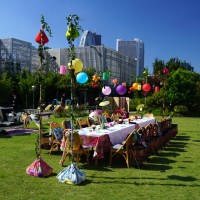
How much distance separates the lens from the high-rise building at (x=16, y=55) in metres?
51.8

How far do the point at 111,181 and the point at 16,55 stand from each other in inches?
2067

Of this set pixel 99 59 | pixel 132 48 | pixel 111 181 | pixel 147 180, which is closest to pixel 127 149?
pixel 147 180

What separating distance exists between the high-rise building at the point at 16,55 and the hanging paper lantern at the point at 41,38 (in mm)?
46057

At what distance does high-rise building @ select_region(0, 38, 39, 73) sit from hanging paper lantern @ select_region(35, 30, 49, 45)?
46057 millimetres

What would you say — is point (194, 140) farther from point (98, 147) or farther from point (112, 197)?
point (112, 197)

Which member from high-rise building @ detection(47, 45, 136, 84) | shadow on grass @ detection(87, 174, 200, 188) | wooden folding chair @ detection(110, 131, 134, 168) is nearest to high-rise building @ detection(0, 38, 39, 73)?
high-rise building @ detection(47, 45, 136, 84)

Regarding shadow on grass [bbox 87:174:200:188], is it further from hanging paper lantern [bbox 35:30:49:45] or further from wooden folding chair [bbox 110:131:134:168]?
hanging paper lantern [bbox 35:30:49:45]

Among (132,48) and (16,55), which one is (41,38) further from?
(132,48)

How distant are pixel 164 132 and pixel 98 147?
4.50 metres

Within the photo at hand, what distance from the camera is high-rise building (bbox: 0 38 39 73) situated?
51.8m

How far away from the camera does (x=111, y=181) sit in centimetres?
614

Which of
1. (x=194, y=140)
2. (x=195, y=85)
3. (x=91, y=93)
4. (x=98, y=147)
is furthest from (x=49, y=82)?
(x=98, y=147)

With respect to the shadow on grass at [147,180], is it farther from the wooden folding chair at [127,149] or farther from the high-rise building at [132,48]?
the high-rise building at [132,48]

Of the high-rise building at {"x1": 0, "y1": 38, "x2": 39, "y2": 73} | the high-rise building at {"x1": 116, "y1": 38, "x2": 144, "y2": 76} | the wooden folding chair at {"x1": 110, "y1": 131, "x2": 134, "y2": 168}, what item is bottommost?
the wooden folding chair at {"x1": 110, "y1": 131, "x2": 134, "y2": 168}
